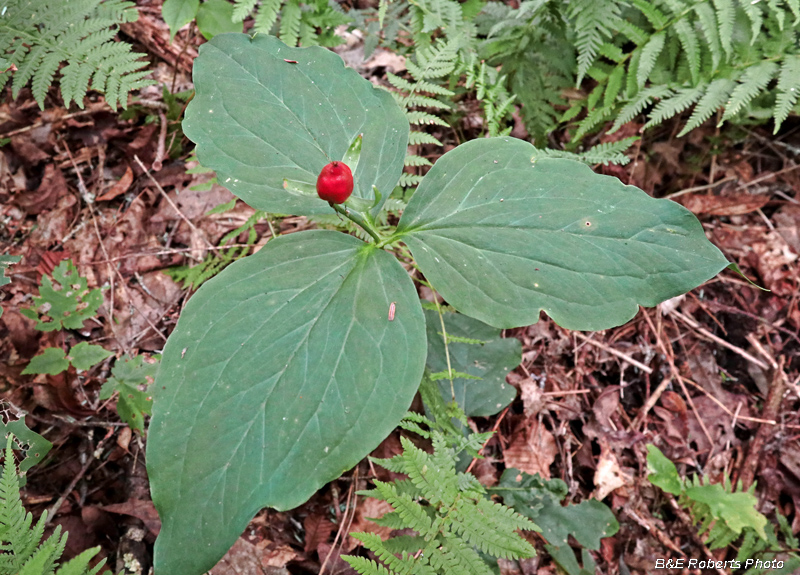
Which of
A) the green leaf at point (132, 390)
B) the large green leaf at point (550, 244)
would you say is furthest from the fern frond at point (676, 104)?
the green leaf at point (132, 390)

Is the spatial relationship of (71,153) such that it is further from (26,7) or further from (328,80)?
(328,80)

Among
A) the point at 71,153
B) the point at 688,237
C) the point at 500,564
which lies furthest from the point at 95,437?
the point at 688,237

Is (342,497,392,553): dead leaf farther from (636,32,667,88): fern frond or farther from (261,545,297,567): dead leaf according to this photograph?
(636,32,667,88): fern frond

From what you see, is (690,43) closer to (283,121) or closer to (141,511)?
(283,121)

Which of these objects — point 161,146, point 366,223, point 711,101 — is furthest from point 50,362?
point 711,101

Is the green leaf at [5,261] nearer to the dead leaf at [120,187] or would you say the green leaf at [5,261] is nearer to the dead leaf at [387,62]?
the dead leaf at [120,187]
